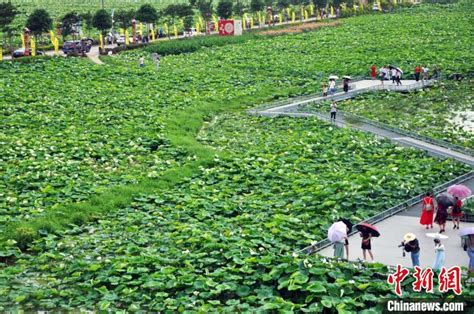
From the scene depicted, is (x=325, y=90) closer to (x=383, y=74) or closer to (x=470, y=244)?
(x=383, y=74)

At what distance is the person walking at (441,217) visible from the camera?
20.9m

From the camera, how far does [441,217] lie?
2095 centimetres

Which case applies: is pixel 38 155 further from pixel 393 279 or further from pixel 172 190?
pixel 393 279

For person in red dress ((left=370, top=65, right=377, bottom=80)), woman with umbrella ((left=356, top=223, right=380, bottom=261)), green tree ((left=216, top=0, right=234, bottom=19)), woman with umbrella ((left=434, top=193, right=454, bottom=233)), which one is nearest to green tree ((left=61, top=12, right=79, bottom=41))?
green tree ((left=216, top=0, right=234, bottom=19))

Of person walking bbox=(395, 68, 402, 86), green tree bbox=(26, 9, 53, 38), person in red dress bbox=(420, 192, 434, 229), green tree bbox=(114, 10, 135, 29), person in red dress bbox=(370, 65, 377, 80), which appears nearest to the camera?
person in red dress bbox=(420, 192, 434, 229)

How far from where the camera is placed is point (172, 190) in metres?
26.3

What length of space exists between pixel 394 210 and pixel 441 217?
1.91m

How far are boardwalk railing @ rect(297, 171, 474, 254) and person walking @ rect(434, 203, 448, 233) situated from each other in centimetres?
157

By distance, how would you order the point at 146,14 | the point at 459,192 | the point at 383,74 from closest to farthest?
the point at 459,192 < the point at 383,74 < the point at 146,14

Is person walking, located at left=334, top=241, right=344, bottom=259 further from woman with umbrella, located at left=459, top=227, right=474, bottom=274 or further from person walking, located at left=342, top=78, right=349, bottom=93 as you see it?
person walking, located at left=342, top=78, right=349, bottom=93

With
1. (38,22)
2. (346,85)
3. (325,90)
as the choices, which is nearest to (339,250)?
(325,90)

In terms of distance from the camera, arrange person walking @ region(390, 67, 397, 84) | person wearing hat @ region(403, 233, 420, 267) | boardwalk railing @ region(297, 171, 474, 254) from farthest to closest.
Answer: person walking @ region(390, 67, 397, 84) → boardwalk railing @ region(297, 171, 474, 254) → person wearing hat @ region(403, 233, 420, 267)

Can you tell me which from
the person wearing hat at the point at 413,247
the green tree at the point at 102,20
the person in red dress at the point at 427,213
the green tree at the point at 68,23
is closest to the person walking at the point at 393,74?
the green tree at the point at 102,20

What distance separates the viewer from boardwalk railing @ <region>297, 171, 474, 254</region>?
779 inches
